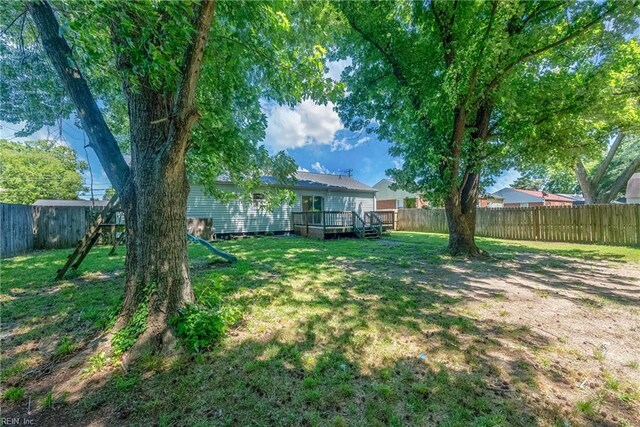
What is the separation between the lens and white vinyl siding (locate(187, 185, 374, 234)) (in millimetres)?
13117

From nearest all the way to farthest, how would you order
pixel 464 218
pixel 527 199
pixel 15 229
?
pixel 464 218 < pixel 15 229 < pixel 527 199

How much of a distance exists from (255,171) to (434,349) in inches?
135

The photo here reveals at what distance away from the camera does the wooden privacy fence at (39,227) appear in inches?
328

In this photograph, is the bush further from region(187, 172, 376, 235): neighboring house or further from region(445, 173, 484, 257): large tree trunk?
region(187, 172, 376, 235): neighboring house

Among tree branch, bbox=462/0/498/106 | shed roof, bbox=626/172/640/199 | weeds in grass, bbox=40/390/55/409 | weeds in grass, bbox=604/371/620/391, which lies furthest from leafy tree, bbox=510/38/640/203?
shed roof, bbox=626/172/640/199

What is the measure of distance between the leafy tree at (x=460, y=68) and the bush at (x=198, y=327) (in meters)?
5.42

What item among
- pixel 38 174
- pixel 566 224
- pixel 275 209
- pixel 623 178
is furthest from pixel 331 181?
pixel 38 174

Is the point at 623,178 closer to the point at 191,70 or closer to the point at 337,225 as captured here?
the point at 337,225

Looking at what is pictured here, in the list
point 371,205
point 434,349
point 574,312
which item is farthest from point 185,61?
point 371,205

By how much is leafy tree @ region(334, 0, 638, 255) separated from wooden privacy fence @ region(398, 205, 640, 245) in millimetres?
2555

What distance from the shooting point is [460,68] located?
5.96 m

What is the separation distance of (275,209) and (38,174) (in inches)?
1053

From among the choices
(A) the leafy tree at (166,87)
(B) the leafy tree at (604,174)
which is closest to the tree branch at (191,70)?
(A) the leafy tree at (166,87)

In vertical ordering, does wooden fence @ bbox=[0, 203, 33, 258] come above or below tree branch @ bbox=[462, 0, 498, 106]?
below
